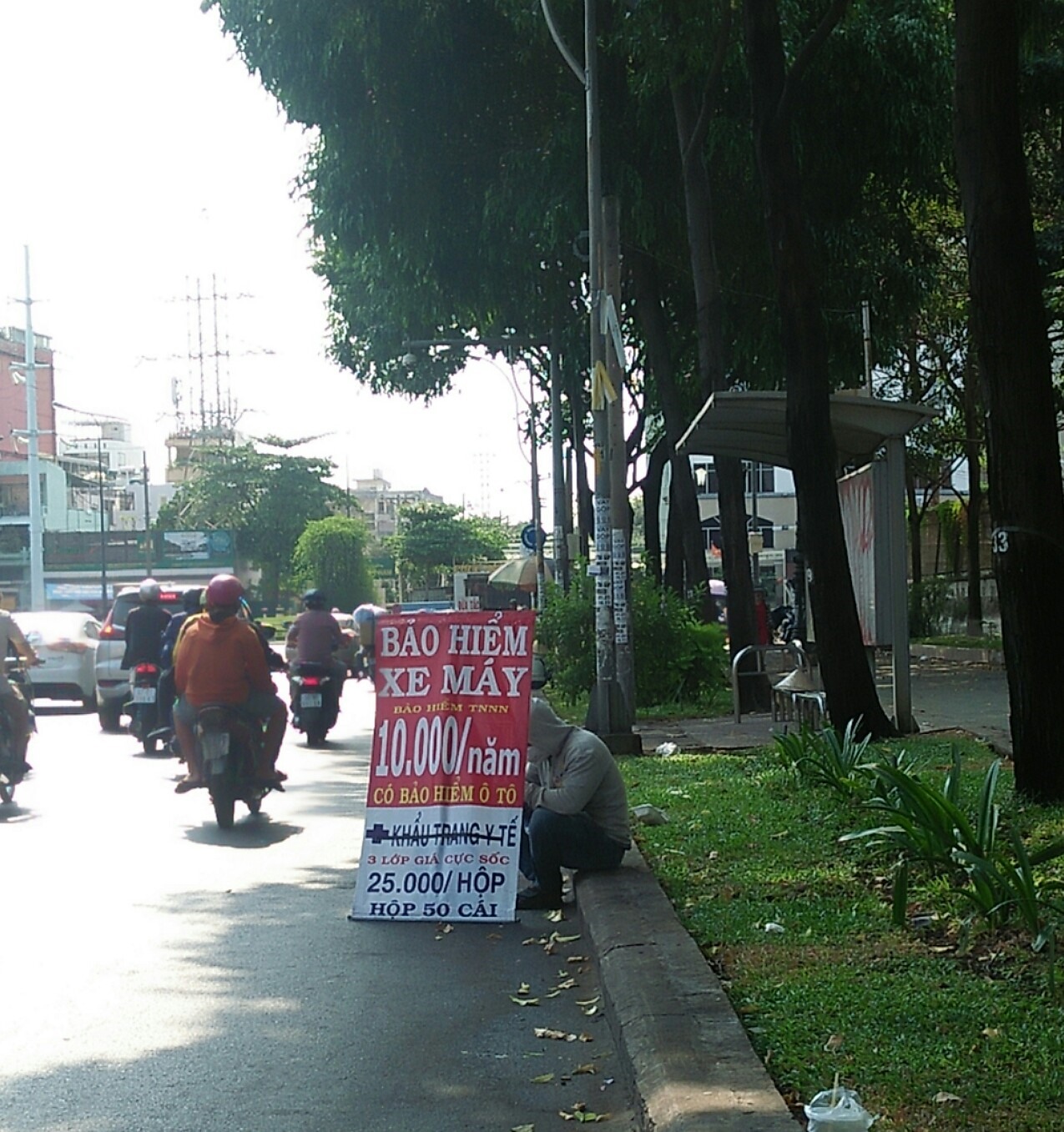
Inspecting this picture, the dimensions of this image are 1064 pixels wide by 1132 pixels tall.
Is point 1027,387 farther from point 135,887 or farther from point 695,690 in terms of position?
Result: point 695,690

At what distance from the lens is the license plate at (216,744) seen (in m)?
12.0

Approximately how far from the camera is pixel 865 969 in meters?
6.40

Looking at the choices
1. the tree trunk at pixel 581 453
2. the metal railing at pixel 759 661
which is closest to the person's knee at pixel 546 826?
the metal railing at pixel 759 661

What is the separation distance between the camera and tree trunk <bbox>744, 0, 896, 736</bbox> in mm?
13656

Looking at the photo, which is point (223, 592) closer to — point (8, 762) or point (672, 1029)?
point (8, 762)

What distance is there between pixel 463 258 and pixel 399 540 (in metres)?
76.4

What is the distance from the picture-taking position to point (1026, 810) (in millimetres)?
9195

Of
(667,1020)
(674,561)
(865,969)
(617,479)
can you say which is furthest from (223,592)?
(674,561)

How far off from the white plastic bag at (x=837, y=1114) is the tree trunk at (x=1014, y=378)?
17.3 ft

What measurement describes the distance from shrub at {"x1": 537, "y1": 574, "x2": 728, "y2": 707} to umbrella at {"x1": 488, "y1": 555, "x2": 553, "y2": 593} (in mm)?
24038

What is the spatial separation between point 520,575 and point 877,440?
121ft

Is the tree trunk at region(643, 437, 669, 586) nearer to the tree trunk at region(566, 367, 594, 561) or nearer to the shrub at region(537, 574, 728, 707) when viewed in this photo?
the tree trunk at region(566, 367, 594, 561)

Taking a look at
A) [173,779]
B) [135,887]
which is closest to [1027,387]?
[135,887]

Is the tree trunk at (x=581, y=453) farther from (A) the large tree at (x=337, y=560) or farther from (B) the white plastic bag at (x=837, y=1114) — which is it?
(B) the white plastic bag at (x=837, y=1114)
